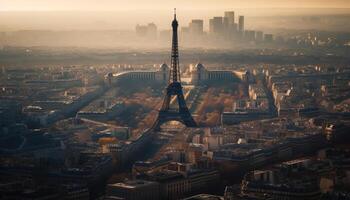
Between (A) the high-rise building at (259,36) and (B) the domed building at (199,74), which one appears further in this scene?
(A) the high-rise building at (259,36)

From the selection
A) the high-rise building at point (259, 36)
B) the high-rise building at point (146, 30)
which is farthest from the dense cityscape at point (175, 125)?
the high-rise building at point (146, 30)

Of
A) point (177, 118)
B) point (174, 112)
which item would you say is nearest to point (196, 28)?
point (174, 112)

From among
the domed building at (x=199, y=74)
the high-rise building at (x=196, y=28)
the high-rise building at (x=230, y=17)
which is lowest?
the domed building at (x=199, y=74)

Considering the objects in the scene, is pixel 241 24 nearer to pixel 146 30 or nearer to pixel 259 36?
pixel 259 36

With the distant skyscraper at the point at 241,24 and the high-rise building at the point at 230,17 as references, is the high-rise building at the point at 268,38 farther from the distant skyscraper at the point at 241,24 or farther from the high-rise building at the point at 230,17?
the high-rise building at the point at 230,17

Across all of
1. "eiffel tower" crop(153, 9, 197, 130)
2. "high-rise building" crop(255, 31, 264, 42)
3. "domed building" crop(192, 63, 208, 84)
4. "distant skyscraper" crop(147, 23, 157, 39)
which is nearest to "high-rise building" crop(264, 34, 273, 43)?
"high-rise building" crop(255, 31, 264, 42)

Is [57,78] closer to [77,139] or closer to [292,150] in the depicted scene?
[77,139]

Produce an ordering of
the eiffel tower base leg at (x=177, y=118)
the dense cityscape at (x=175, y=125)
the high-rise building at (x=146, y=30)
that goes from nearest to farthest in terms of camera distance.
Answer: the dense cityscape at (x=175, y=125) → the eiffel tower base leg at (x=177, y=118) → the high-rise building at (x=146, y=30)

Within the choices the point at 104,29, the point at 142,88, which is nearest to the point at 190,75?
the point at 142,88
